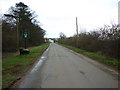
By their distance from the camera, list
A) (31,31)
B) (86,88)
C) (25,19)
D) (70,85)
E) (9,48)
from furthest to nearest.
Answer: (31,31) < (25,19) < (9,48) < (70,85) < (86,88)

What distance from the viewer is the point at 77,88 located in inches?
191

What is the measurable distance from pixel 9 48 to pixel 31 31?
21389mm

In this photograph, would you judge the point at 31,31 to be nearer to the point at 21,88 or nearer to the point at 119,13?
the point at 119,13

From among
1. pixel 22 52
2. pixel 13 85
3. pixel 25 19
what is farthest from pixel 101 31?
pixel 25 19

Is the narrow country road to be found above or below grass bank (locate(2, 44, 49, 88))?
below

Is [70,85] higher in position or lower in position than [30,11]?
lower

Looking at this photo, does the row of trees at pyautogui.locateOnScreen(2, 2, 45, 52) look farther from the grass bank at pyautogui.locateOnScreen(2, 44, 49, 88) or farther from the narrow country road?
the narrow country road

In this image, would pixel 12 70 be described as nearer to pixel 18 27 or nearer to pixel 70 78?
pixel 70 78

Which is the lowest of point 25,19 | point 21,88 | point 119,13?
point 21,88

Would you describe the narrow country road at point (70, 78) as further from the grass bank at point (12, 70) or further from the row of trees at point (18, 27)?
the row of trees at point (18, 27)

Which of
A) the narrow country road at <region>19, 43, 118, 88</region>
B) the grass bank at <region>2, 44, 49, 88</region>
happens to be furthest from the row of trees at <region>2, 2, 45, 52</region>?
the narrow country road at <region>19, 43, 118, 88</region>

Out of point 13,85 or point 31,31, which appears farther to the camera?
point 31,31

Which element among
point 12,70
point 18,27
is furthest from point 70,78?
point 18,27

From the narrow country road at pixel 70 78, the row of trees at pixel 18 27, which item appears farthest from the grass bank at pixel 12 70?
the row of trees at pixel 18 27
